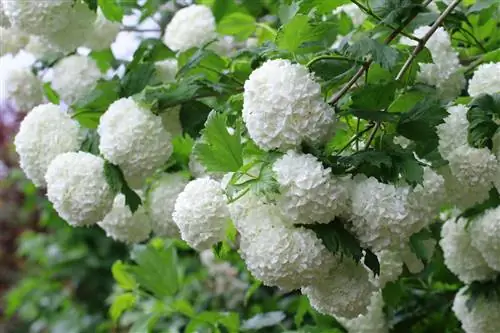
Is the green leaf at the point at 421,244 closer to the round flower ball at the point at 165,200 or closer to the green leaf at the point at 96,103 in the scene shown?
the round flower ball at the point at 165,200

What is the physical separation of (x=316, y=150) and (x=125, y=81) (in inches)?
20.8

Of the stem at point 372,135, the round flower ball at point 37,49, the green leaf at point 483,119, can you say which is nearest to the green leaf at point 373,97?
the stem at point 372,135

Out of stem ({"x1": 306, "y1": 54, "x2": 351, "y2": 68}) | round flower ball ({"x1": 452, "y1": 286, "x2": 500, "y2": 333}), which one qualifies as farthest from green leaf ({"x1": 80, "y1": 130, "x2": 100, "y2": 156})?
round flower ball ({"x1": 452, "y1": 286, "x2": 500, "y2": 333})

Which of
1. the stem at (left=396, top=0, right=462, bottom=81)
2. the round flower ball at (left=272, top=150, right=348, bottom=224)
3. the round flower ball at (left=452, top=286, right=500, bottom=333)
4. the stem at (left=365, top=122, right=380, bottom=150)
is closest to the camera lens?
the round flower ball at (left=272, top=150, right=348, bottom=224)

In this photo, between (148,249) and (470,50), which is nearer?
(470,50)

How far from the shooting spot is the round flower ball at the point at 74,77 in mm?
1509

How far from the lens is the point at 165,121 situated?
1326mm

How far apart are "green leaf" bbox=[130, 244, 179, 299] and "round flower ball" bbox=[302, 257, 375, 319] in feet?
2.21

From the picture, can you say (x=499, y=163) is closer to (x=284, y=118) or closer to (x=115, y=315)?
(x=284, y=118)

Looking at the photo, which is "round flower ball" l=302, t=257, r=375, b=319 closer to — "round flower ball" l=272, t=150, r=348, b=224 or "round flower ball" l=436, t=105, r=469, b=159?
"round flower ball" l=272, t=150, r=348, b=224

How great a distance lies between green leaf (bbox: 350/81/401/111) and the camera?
1036 mm

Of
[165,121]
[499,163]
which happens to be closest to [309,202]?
[499,163]

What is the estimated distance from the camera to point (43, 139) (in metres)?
1.31

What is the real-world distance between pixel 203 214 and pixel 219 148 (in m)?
0.09
